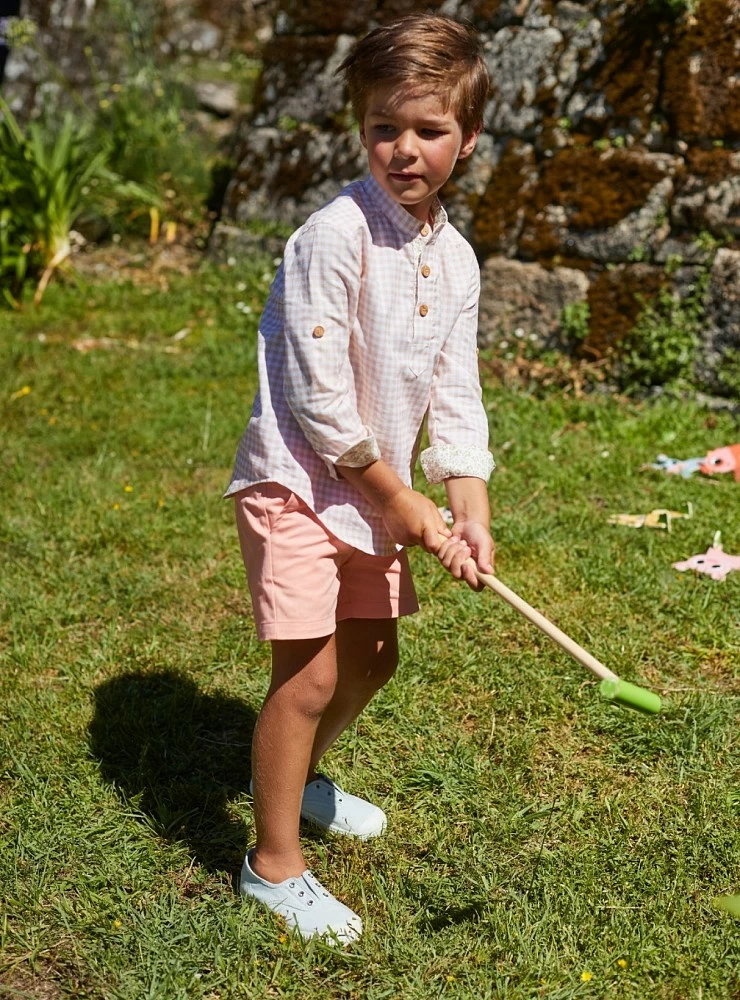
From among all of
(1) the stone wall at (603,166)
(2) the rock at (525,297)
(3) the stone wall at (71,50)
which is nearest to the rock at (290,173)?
(1) the stone wall at (603,166)

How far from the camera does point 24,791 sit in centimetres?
250

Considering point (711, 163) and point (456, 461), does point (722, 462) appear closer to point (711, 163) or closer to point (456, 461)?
point (711, 163)

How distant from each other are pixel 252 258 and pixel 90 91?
2.08m

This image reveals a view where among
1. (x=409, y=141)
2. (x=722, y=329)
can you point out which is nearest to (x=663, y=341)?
(x=722, y=329)

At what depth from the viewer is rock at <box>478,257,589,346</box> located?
486 cm

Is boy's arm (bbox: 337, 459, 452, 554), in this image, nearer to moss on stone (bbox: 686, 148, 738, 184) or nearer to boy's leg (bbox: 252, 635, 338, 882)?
boy's leg (bbox: 252, 635, 338, 882)

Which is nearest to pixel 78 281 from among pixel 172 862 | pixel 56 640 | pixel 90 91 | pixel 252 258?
pixel 252 258

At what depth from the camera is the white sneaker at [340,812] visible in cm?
241

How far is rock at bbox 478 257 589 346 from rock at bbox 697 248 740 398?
55cm

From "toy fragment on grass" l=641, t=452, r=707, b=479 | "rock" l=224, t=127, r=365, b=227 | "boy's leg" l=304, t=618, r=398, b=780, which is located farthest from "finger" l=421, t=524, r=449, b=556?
"rock" l=224, t=127, r=365, b=227

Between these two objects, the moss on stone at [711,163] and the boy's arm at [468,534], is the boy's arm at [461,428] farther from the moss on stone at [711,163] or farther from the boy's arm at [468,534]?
the moss on stone at [711,163]

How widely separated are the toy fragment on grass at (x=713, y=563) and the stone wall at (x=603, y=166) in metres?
1.33

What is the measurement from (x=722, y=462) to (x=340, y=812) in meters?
2.31

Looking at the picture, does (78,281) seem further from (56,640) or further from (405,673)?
(405,673)
